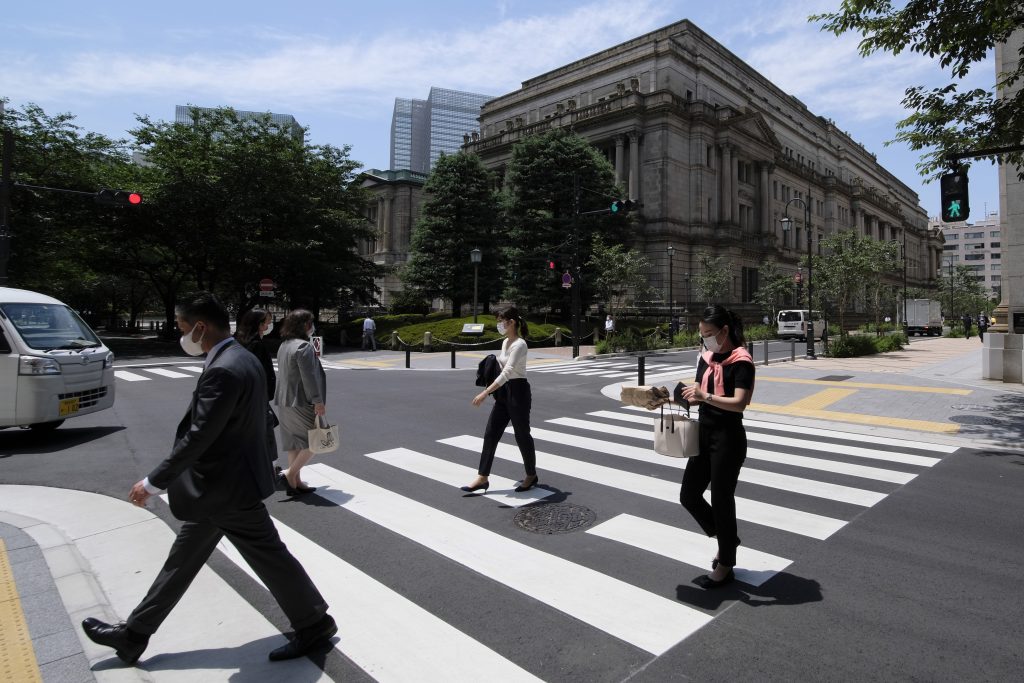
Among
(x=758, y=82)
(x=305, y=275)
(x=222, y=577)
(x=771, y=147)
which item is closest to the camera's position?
(x=222, y=577)

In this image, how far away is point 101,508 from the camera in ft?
18.2

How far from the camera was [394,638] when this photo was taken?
3.35 metres

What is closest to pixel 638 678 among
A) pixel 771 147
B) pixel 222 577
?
pixel 222 577

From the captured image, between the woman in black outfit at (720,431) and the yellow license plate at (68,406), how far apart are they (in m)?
8.76

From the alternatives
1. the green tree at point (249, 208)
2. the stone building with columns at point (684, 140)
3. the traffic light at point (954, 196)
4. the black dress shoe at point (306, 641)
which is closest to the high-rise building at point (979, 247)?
the stone building with columns at point (684, 140)

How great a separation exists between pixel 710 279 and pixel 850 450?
37.0 meters

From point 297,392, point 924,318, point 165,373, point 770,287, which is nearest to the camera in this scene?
point 297,392

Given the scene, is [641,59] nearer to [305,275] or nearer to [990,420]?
[305,275]

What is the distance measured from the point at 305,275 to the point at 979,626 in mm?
36103

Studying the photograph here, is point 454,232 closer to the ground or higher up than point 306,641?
higher up

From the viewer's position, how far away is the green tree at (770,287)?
51188 millimetres

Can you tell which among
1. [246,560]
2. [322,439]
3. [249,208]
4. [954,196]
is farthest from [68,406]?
[249,208]

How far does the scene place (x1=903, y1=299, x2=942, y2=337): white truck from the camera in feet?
174

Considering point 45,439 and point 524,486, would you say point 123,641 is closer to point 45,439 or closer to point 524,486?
point 524,486
